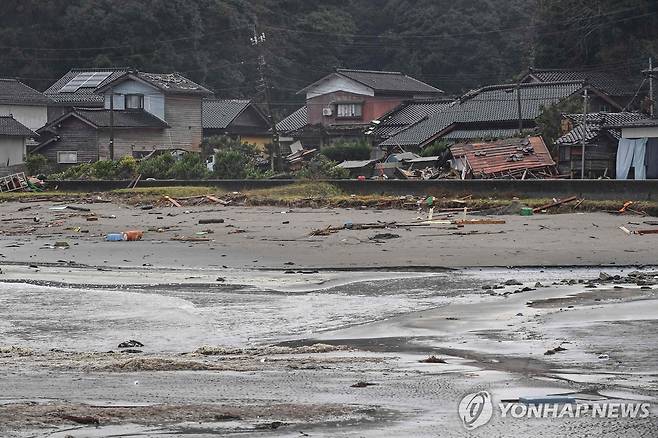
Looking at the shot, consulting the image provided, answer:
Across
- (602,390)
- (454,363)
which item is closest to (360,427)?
(602,390)

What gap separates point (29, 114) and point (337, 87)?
1632 cm

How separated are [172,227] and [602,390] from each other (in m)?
19.8

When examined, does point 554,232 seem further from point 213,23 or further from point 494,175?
point 213,23

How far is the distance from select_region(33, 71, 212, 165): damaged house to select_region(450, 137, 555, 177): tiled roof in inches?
821

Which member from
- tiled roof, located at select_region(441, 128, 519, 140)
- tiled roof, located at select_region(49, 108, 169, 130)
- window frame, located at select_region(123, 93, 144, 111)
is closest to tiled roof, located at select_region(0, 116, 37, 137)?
tiled roof, located at select_region(49, 108, 169, 130)

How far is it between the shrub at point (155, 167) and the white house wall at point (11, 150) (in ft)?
29.0

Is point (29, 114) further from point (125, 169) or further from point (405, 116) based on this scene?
point (405, 116)

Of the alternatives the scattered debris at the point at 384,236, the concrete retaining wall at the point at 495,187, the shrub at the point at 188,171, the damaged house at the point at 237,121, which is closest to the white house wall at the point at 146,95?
the damaged house at the point at 237,121

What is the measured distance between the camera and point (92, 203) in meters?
35.5

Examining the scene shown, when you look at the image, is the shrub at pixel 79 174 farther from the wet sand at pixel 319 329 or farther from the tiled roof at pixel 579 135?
the wet sand at pixel 319 329

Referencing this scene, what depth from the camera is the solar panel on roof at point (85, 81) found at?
64.0m

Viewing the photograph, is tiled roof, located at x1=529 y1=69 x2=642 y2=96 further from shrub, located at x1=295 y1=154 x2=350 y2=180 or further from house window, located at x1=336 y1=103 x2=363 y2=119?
shrub, located at x1=295 y1=154 x2=350 y2=180

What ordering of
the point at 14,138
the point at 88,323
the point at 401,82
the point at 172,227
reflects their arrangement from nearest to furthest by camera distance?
the point at 88,323 → the point at 172,227 → the point at 14,138 → the point at 401,82

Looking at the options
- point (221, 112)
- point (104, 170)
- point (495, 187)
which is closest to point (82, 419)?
point (495, 187)
